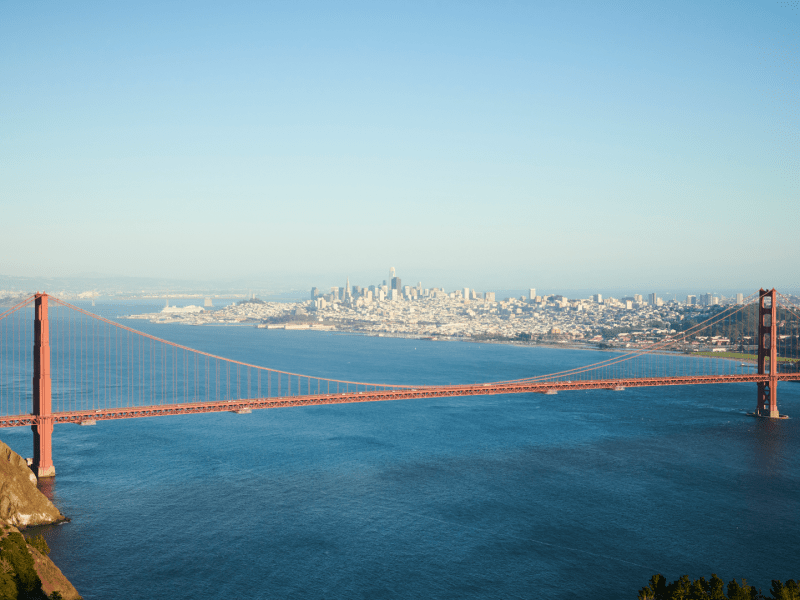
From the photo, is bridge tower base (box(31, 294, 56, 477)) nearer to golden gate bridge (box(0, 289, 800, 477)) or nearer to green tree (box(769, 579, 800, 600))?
golden gate bridge (box(0, 289, 800, 477))

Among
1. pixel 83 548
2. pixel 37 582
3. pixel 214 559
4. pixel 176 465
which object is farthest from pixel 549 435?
pixel 37 582

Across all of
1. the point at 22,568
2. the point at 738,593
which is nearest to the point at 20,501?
the point at 22,568

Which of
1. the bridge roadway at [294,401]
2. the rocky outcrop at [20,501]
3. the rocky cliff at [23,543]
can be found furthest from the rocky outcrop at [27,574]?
the bridge roadway at [294,401]

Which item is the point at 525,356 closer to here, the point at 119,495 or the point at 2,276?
the point at 119,495

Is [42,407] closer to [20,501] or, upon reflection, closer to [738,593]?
[20,501]

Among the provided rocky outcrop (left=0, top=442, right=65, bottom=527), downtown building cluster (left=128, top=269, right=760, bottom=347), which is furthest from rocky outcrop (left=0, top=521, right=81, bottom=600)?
downtown building cluster (left=128, top=269, right=760, bottom=347)

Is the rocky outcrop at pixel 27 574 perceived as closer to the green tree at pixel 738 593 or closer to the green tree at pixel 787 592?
the green tree at pixel 738 593
